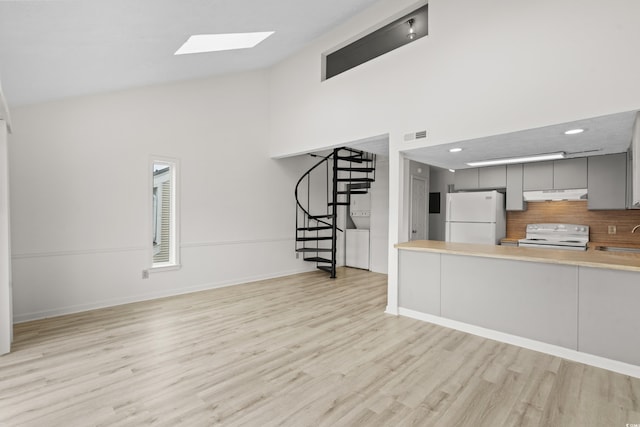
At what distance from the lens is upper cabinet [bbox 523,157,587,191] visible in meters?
4.54

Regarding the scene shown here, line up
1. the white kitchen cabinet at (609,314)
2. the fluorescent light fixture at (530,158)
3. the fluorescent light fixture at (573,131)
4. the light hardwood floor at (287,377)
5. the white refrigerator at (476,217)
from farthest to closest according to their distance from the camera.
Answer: the white refrigerator at (476,217) → the fluorescent light fixture at (530,158) → the fluorescent light fixture at (573,131) → the white kitchen cabinet at (609,314) → the light hardwood floor at (287,377)

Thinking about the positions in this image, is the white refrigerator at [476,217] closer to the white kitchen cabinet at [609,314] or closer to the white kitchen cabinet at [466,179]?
the white kitchen cabinet at [466,179]

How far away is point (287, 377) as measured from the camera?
7.78 feet

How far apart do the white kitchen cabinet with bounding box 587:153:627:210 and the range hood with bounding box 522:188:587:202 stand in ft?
0.36

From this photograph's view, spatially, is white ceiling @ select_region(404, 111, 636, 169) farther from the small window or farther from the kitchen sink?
the small window

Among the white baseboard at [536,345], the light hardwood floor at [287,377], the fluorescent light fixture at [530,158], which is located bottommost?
the light hardwood floor at [287,377]

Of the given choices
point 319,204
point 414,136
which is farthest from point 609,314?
point 319,204

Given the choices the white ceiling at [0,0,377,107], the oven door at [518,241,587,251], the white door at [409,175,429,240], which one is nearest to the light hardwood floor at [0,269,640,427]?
the white ceiling at [0,0,377,107]

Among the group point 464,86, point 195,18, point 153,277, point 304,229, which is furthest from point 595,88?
point 153,277

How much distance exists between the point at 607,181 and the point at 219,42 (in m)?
5.44

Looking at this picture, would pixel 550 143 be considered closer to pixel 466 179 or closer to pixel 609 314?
pixel 609 314

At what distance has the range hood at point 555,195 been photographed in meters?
4.54

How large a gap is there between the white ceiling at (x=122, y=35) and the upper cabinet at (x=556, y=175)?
3.61m

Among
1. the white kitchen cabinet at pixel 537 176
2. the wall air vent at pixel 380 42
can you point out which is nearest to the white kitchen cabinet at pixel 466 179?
the white kitchen cabinet at pixel 537 176
